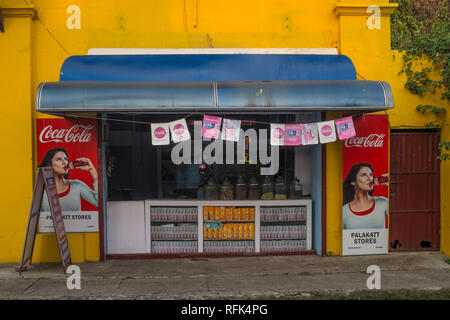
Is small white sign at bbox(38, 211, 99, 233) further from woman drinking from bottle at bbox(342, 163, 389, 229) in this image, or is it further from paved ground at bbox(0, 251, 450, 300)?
woman drinking from bottle at bbox(342, 163, 389, 229)

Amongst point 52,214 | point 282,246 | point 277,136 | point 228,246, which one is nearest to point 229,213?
point 228,246

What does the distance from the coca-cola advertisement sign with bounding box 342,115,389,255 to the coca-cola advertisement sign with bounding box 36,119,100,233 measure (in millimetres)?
4750

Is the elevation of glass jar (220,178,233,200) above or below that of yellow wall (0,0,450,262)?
below

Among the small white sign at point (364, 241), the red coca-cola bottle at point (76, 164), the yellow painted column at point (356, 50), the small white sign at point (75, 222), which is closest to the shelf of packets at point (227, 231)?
the yellow painted column at point (356, 50)

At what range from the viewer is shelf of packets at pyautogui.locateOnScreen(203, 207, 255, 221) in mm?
8750

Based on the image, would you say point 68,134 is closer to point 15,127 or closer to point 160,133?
point 15,127

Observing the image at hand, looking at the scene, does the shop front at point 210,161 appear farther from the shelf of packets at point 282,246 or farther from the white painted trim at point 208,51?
the white painted trim at point 208,51

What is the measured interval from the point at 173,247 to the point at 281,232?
2145mm

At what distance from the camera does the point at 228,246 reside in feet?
28.6

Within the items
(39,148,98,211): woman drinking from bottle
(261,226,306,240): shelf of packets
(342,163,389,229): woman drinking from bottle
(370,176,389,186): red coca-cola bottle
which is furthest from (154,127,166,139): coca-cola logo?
Result: (370,176,389,186): red coca-cola bottle

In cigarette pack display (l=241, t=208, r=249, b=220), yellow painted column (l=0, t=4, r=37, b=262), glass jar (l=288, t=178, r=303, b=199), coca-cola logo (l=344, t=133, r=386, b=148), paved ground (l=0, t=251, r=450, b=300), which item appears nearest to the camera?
paved ground (l=0, t=251, r=450, b=300)

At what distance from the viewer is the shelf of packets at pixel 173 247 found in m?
8.70

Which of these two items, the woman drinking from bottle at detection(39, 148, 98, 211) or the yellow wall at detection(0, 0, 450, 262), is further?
the woman drinking from bottle at detection(39, 148, 98, 211)

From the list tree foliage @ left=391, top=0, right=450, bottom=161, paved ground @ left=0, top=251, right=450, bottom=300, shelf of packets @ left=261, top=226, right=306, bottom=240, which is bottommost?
paved ground @ left=0, top=251, right=450, bottom=300
